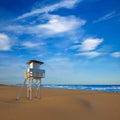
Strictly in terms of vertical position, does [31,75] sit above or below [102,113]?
above

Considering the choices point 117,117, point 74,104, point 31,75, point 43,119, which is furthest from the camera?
point 31,75

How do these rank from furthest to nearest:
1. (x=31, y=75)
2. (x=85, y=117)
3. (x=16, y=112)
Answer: (x=31, y=75)
(x=85, y=117)
(x=16, y=112)

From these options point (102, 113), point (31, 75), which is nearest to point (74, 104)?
point (102, 113)

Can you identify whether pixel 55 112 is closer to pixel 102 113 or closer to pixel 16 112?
pixel 16 112

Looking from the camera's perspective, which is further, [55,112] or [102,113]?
[102,113]

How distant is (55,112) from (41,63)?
10.6 meters

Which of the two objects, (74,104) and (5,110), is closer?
(5,110)

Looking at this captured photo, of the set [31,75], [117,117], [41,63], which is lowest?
[117,117]

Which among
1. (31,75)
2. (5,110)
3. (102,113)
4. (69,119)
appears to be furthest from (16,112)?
(31,75)

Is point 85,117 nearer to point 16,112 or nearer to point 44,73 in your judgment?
point 16,112

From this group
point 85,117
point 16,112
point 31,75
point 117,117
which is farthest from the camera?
point 31,75

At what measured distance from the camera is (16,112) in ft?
39.6

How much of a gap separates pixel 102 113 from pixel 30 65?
36.8 ft

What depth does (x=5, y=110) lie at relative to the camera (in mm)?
12195
